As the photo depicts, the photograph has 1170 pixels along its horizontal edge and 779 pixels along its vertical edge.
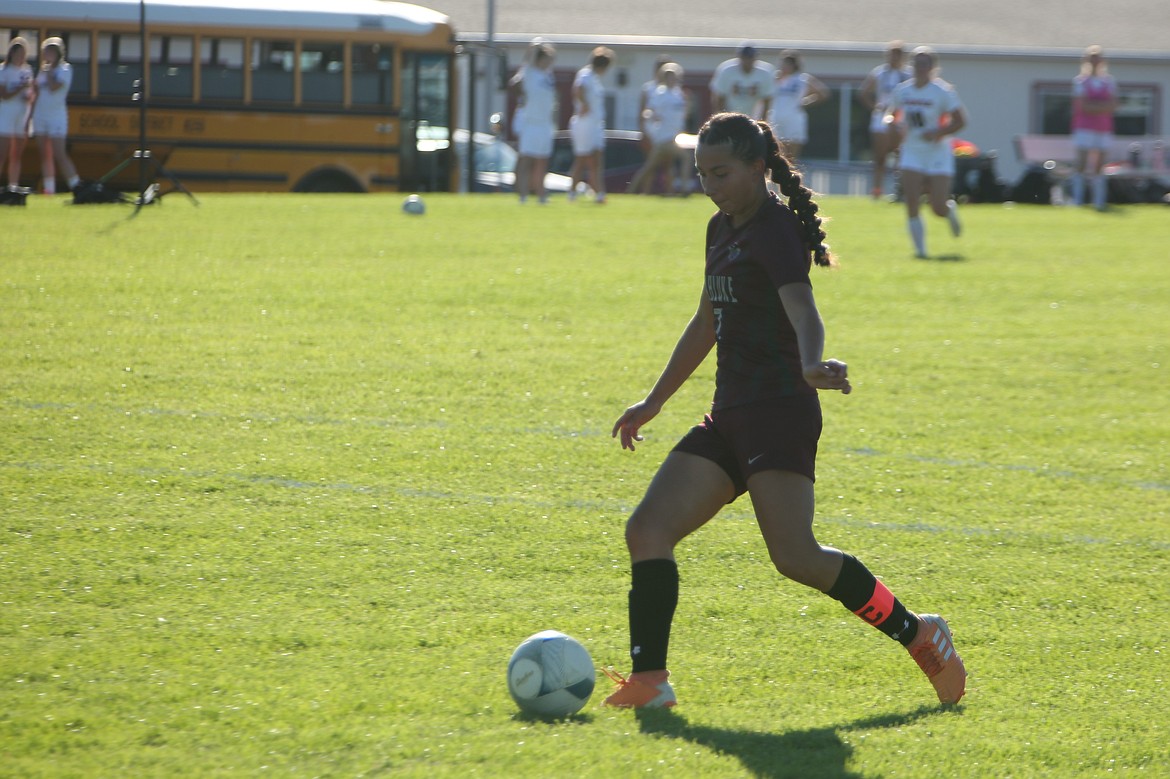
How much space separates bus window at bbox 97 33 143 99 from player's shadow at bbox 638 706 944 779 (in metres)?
21.3

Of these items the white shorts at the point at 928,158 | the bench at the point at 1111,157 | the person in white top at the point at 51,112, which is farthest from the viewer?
the bench at the point at 1111,157

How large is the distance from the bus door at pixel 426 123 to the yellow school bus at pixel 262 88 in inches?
0.9

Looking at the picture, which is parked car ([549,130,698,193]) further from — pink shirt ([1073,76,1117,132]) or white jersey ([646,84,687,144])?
pink shirt ([1073,76,1117,132])

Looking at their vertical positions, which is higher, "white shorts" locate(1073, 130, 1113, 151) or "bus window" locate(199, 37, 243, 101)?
"bus window" locate(199, 37, 243, 101)

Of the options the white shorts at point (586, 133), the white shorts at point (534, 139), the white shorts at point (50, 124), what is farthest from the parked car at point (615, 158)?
the white shorts at point (50, 124)

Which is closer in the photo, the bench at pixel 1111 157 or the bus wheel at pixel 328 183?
the bus wheel at pixel 328 183

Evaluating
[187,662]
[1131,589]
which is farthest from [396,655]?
[1131,589]

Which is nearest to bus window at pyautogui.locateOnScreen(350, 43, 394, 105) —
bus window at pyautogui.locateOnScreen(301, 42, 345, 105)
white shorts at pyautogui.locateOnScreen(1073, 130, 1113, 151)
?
bus window at pyautogui.locateOnScreen(301, 42, 345, 105)

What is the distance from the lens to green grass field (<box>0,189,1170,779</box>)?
3.88 m

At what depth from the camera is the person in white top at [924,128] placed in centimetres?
1568

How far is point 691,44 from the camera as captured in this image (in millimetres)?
38531

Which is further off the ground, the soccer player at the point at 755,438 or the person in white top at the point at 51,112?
the person in white top at the point at 51,112

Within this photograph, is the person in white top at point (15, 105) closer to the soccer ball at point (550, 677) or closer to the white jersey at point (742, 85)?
the white jersey at point (742, 85)

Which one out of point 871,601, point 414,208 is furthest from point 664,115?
point 871,601
